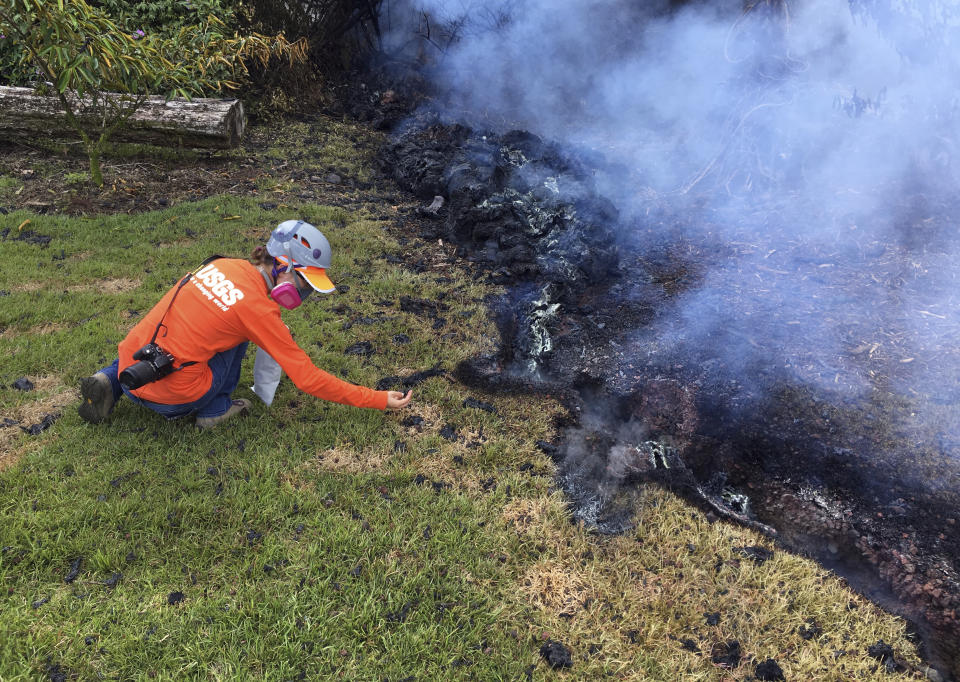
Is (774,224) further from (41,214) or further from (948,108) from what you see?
(41,214)

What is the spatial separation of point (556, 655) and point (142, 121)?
7.71m

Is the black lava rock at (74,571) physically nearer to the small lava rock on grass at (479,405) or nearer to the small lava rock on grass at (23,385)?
the small lava rock on grass at (23,385)

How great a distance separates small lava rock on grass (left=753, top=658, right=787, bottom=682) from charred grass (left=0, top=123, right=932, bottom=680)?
42 millimetres

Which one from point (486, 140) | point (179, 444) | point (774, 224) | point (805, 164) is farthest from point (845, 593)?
point (486, 140)

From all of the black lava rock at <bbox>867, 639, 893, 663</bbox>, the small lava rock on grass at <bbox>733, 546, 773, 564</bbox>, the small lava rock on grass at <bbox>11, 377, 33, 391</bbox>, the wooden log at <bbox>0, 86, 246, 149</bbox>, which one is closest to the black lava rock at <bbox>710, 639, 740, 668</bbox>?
the small lava rock on grass at <bbox>733, 546, 773, 564</bbox>

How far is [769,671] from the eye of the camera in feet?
7.53

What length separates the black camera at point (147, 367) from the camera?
271 centimetres

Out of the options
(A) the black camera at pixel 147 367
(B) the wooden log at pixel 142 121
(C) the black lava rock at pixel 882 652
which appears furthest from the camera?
(B) the wooden log at pixel 142 121

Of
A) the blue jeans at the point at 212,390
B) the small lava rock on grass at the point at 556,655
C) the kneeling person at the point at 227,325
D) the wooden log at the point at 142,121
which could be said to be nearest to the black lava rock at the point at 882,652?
the small lava rock on grass at the point at 556,655

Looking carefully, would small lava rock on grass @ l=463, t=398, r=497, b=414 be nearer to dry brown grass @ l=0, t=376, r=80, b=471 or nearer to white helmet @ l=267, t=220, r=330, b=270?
white helmet @ l=267, t=220, r=330, b=270

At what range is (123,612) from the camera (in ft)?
7.52

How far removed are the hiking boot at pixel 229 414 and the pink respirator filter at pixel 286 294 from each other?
3.11ft

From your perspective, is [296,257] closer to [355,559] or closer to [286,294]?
[286,294]

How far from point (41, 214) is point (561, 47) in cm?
760
